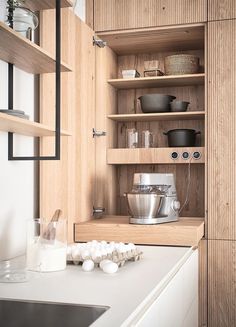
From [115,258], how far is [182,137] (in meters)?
1.58

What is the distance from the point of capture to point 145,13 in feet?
10.4

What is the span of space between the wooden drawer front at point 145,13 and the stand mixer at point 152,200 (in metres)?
1.00

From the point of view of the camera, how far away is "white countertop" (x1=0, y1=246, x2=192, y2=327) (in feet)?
4.48

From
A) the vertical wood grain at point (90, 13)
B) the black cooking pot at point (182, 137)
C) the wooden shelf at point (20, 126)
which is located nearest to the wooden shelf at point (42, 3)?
the wooden shelf at point (20, 126)

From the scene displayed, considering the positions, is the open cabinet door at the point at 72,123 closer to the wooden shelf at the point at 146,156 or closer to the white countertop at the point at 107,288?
the wooden shelf at the point at 146,156

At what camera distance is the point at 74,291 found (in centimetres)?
155

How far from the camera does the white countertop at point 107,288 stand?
4.48 ft

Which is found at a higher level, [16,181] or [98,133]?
[98,133]

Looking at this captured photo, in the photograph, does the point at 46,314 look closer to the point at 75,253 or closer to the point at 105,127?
the point at 75,253

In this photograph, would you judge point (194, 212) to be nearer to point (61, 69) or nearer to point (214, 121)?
point (214, 121)

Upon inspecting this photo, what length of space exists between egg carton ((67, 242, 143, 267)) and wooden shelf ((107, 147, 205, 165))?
1.34 metres

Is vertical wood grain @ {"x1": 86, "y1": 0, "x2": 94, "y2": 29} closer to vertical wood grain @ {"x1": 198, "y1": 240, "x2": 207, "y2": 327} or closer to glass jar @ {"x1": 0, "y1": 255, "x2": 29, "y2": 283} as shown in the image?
vertical wood grain @ {"x1": 198, "y1": 240, "x2": 207, "y2": 327}

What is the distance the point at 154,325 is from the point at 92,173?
174 centimetres

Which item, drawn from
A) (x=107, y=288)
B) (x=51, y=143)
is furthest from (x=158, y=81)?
(x=107, y=288)
